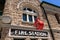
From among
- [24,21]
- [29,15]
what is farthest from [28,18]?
[24,21]

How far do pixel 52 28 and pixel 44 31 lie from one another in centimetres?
114

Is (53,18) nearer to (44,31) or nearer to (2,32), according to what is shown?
(44,31)

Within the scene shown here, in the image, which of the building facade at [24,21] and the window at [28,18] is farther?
the window at [28,18]

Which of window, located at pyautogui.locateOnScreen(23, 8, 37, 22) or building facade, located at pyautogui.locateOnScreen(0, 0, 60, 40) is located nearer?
building facade, located at pyautogui.locateOnScreen(0, 0, 60, 40)

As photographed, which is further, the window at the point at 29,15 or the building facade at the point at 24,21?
the window at the point at 29,15

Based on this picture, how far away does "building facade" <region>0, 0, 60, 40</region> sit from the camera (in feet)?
37.0

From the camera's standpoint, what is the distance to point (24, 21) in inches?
490

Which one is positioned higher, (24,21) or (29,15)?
(29,15)

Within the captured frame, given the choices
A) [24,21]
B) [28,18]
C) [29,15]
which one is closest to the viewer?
[24,21]

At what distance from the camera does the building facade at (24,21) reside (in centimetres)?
1128

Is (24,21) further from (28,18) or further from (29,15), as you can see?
(29,15)

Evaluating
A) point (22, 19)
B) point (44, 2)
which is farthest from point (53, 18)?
point (22, 19)

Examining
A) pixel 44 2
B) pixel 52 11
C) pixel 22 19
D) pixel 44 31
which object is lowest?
pixel 44 31

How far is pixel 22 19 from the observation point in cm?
1253
